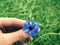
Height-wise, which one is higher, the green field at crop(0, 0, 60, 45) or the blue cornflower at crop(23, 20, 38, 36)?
the blue cornflower at crop(23, 20, 38, 36)

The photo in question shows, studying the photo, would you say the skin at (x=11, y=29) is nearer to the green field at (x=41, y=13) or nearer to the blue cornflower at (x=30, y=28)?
the blue cornflower at (x=30, y=28)

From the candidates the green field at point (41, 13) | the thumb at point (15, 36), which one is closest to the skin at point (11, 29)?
the thumb at point (15, 36)

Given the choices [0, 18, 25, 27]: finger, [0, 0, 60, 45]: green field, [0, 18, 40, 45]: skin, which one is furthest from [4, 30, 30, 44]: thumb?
[0, 0, 60, 45]: green field

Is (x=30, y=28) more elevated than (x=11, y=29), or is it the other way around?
(x=30, y=28)

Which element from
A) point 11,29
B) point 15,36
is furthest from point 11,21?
point 15,36

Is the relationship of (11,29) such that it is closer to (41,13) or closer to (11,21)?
(11,21)

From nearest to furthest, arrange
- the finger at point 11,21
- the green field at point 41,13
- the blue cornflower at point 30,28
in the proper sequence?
the blue cornflower at point 30,28
the finger at point 11,21
the green field at point 41,13

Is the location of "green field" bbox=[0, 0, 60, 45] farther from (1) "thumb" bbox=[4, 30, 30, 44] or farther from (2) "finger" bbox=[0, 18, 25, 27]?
A: (1) "thumb" bbox=[4, 30, 30, 44]

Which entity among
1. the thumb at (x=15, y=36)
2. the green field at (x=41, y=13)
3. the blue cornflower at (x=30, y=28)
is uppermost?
the blue cornflower at (x=30, y=28)

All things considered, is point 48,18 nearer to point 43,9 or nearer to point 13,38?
point 43,9
